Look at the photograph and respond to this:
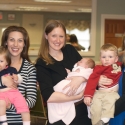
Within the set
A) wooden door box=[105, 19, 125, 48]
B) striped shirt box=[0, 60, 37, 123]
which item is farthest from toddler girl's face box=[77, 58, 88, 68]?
wooden door box=[105, 19, 125, 48]

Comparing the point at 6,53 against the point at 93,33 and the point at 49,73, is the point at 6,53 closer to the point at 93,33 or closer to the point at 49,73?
the point at 49,73

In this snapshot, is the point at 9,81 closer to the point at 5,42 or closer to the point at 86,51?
the point at 5,42

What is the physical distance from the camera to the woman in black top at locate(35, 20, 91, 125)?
7.32 feet

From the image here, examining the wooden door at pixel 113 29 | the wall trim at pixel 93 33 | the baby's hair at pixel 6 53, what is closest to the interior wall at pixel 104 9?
the wall trim at pixel 93 33

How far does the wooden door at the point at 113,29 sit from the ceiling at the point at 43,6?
1.39 m

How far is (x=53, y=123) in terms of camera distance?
2291 millimetres

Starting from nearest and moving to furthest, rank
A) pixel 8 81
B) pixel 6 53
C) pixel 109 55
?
pixel 8 81
pixel 6 53
pixel 109 55

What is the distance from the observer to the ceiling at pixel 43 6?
990 centimetres

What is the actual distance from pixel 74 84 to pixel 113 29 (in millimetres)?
6565

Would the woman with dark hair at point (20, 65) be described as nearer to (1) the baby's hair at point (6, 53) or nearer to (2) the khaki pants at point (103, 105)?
(1) the baby's hair at point (6, 53)

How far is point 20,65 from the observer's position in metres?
2.26

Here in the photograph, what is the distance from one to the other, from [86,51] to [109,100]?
618cm

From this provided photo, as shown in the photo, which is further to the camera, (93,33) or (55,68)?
(93,33)

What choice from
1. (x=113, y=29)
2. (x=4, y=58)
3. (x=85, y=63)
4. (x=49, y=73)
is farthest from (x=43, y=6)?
(x=4, y=58)
